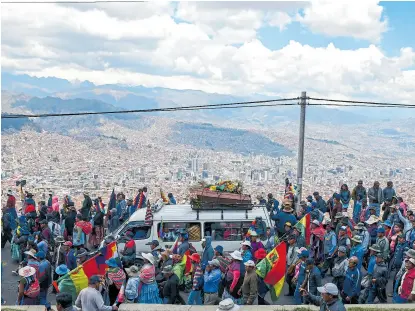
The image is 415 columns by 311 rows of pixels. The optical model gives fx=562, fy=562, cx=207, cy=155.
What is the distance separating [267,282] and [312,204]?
6.08 meters

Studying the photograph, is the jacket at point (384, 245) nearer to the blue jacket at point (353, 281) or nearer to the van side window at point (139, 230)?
the blue jacket at point (353, 281)

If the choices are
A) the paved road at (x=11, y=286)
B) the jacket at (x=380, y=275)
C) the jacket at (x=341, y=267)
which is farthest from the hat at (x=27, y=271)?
the jacket at (x=380, y=275)

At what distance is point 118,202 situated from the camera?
17859mm

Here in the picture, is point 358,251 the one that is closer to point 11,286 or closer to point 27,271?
point 27,271

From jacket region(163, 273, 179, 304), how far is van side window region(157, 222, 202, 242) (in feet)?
11.2

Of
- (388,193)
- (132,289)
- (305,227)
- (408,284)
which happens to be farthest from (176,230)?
(388,193)

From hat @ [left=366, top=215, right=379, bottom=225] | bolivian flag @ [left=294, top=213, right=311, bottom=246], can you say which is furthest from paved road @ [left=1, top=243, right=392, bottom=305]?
hat @ [left=366, top=215, right=379, bottom=225]

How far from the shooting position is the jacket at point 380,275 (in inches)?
403

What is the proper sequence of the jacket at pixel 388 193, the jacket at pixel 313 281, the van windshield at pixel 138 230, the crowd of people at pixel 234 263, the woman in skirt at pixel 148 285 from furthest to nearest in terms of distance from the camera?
the jacket at pixel 388 193 → the van windshield at pixel 138 230 → the jacket at pixel 313 281 → the crowd of people at pixel 234 263 → the woman in skirt at pixel 148 285

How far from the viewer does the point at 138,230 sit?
14008 millimetres

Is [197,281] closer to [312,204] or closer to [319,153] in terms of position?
[312,204]

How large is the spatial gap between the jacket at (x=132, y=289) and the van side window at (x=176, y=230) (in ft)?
13.6

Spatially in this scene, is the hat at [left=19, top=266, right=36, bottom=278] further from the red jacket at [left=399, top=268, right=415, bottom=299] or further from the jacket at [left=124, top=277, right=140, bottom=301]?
the red jacket at [left=399, top=268, right=415, bottom=299]

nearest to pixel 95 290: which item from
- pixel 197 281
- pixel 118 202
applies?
pixel 197 281
